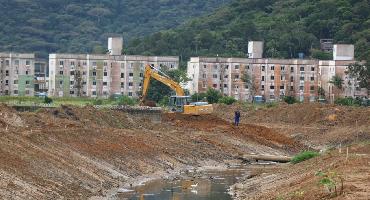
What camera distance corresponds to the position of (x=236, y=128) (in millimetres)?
92750

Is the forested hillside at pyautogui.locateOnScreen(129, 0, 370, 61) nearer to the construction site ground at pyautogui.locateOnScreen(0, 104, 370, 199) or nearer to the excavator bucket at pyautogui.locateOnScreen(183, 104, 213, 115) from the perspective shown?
the construction site ground at pyautogui.locateOnScreen(0, 104, 370, 199)

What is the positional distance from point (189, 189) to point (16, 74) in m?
91.7

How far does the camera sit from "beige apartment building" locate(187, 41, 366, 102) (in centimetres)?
14888

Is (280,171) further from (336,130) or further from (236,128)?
(336,130)

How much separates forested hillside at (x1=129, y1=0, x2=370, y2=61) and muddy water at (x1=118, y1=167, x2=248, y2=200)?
10180cm

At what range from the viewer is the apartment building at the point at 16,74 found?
14550 cm

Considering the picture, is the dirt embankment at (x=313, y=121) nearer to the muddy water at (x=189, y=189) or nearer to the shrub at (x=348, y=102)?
the shrub at (x=348, y=102)

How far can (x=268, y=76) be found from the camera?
149500 mm

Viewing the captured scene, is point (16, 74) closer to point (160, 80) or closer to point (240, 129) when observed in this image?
point (160, 80)

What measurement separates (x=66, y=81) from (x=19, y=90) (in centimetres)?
622

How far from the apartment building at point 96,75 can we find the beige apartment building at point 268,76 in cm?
696

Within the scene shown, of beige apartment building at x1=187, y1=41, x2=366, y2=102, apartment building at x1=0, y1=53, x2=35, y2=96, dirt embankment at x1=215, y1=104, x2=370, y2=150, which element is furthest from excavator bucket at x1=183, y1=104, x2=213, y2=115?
beige apartment building at x1=187, y1=41, x2=366, y2=102

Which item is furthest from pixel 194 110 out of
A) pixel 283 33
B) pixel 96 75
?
pixel 283 33

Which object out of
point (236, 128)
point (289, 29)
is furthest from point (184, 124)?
point (289, 29)
